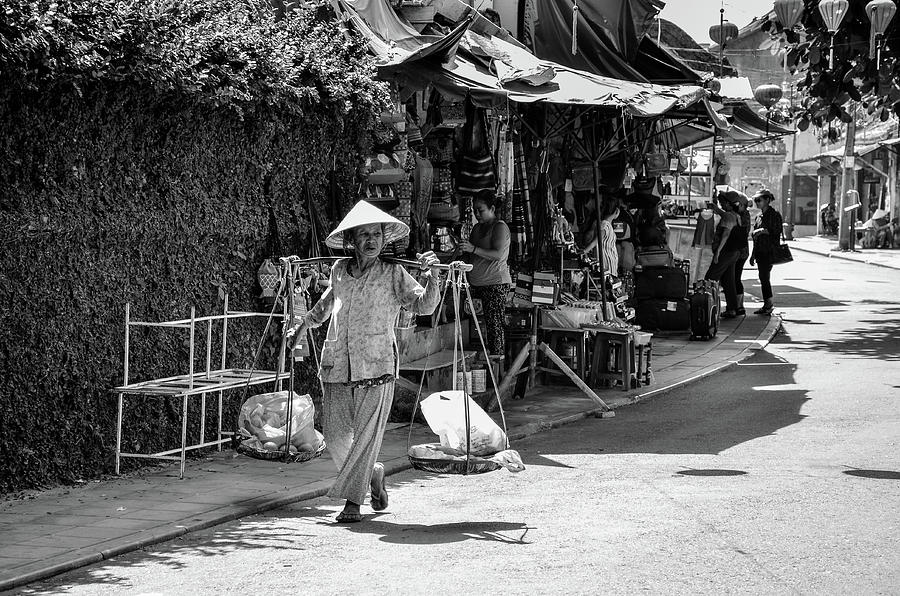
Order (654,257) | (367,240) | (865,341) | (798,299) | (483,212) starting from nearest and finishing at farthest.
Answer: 1. (367,240)
2. (483,212)
3. (865,341)
4. (654,257)
5. (798,299)

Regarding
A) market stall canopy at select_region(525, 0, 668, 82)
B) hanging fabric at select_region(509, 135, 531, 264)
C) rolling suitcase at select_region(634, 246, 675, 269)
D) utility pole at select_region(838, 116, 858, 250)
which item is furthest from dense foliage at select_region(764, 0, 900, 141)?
utility pole at select_region(838, 116, 858, 250)

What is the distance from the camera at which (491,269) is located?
1266 cm

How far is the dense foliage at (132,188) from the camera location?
783 centimetres

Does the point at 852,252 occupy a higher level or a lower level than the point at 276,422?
higher

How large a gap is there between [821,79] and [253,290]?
41.6 ft

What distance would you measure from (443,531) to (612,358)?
7.11 m

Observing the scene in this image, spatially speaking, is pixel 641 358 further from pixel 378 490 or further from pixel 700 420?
pixel 378 490

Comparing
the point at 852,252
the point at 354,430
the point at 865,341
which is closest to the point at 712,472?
the point at 354,430

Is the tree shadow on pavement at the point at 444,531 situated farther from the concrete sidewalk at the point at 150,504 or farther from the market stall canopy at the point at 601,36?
the market stall canopy at the point at 601,36

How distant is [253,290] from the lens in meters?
10.3

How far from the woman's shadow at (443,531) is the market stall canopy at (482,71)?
536cm

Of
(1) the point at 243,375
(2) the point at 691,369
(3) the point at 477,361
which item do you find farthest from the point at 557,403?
(1) the point at 243,375

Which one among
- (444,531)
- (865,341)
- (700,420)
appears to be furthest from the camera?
(865,341)

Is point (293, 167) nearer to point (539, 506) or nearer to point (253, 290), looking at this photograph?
point (253, 290)
